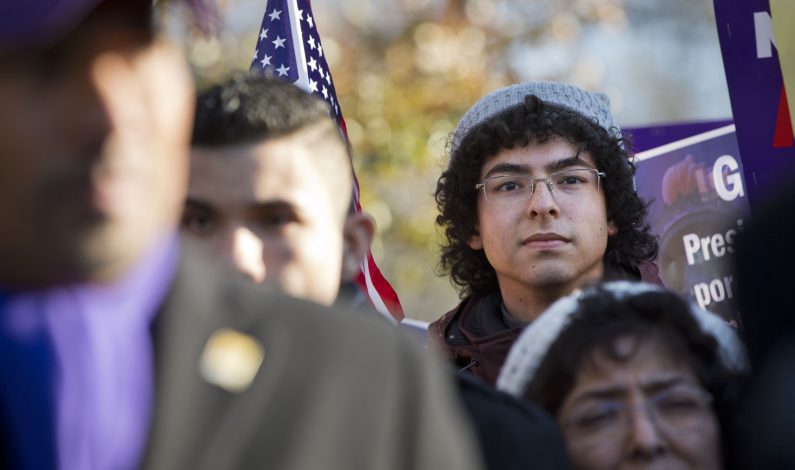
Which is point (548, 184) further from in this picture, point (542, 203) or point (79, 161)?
point (79, 161)

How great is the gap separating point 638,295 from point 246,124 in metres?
1.07

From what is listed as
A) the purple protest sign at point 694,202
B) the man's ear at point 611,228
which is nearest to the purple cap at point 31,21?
the man's ear at point 611,228

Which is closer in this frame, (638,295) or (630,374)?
(630,374)

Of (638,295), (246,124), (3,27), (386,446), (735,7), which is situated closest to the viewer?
(3,27)

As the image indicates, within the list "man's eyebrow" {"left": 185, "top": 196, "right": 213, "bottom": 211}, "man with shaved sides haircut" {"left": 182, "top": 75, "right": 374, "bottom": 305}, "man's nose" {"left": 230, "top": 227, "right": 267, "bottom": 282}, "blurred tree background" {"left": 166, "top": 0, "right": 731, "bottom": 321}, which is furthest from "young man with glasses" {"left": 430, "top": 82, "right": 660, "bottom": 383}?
"blurred tree background" {"left": 166, "top": 0, "right": 731, "bottom": 321}

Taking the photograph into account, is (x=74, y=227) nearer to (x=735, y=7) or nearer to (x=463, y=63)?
(x=735, y=7)

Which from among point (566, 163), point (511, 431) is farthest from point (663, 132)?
point (511, 431)

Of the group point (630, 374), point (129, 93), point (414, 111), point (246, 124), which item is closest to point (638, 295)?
point (630, 374)

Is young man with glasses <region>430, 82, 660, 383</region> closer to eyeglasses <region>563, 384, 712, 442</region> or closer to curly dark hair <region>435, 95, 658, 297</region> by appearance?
curly dark hair <region>435, 95, 658, 297</region>

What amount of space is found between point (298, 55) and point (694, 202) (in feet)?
5.07

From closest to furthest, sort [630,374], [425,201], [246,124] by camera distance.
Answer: [630,374] < [246,124] < [425,201]

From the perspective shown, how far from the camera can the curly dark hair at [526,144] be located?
383 centimetres

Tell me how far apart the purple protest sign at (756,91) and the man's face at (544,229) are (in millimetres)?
440

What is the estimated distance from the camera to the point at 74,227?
4.46 feet
